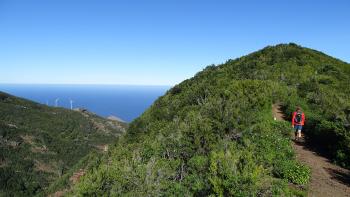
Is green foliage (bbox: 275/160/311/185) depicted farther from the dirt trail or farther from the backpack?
→ the backpack

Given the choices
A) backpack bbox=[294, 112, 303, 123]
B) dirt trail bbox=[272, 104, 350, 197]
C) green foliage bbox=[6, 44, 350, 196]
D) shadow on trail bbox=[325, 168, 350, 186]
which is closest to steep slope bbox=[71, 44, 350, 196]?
green foliage bbox=[6, 44, 350, 196]

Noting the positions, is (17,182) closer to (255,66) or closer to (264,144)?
(255,66)

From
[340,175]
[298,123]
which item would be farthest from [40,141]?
[340,175]

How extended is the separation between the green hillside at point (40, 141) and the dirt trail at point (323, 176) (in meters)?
73.0

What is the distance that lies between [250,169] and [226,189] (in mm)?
932

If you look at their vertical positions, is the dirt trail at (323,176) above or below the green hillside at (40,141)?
above

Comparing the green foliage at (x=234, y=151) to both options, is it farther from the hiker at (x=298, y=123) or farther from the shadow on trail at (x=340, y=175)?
the shadow on trail at (x=340, y=175)

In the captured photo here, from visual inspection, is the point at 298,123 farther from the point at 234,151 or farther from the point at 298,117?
the point at 234,151

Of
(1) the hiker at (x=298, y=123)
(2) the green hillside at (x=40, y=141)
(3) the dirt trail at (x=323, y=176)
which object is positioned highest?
(1) the hiker at (x=298, y=123)

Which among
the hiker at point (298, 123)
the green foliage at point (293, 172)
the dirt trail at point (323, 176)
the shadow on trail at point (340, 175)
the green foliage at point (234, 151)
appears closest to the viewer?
the green foliage at point (234, 151)

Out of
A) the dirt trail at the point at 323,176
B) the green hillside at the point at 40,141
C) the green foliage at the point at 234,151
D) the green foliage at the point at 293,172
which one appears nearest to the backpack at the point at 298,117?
the green foliage at the point at 234,151

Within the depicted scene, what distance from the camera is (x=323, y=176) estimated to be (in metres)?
13.5

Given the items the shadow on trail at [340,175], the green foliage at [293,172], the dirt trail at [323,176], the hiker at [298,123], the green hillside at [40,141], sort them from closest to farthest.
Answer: the dirt trail at [323,176]
the green foliage at [293,172]
the shadow on trail at [340,175]
the hiker at [298,123]
the green hillside at [40,141]

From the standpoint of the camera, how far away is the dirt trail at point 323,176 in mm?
12188
